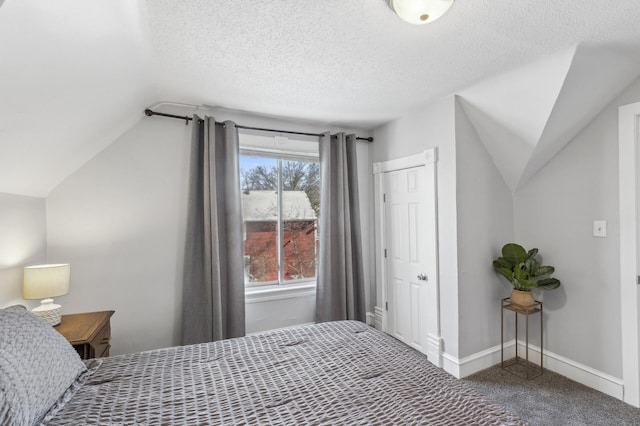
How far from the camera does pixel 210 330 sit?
102 inches

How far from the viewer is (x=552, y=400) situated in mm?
2184

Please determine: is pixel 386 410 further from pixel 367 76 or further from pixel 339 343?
pixel 367 76

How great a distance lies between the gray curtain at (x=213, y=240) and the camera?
2602 millimetres

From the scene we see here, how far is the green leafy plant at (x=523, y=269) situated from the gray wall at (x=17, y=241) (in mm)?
3540

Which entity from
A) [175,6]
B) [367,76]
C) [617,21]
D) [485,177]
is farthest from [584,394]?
[175,6]

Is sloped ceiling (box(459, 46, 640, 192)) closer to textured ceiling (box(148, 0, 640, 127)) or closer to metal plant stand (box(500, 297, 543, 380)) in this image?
textured ceiling (box(148, 0, 640, 127))

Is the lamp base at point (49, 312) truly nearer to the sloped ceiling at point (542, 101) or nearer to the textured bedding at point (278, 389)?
the textured bedding at point (278, 389)

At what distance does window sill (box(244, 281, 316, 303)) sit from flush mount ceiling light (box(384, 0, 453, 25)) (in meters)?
2.55

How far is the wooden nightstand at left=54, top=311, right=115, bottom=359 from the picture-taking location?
1759 mm

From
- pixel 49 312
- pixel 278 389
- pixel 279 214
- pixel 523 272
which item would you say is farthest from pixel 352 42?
pixel 49 312

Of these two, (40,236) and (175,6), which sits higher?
(175,6)

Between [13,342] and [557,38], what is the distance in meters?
2.87


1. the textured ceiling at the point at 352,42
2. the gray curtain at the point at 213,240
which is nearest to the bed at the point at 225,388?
the gray curtain at the point at 213,240

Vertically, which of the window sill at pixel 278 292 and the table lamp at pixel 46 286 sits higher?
the table lamp at pixel 46 286
